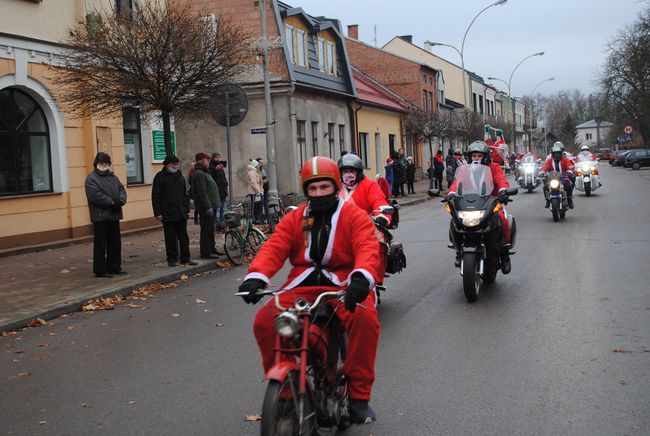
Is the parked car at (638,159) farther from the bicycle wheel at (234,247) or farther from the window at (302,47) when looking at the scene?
the bicycle wheel at (234,247)

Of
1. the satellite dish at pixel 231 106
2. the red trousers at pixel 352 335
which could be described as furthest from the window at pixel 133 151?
the red trousers at pixel 352 335

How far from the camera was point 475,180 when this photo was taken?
913 centimetres

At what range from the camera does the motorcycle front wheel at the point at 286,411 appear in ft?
11.6

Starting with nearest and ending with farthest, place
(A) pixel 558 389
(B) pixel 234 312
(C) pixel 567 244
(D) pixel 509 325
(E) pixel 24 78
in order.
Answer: (A) pixel 558 389 < (D) pixel 509 325 < (B) pixel 234 312 < (C) pixel 567 244 < (E) pixel 24 78

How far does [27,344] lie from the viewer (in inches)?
298

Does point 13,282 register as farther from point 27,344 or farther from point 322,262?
point 322,262

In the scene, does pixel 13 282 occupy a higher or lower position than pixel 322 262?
lower

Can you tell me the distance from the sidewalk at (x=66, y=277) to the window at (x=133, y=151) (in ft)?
9.78

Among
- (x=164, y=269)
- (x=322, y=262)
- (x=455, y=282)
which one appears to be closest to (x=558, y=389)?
(x=322, y=262)

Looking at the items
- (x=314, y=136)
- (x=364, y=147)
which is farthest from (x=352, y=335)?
(x=364, y=147)

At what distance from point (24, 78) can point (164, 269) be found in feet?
18.9

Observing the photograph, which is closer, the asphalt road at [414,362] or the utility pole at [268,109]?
the asphalt road at [414,362]

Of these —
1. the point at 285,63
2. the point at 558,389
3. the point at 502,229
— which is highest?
the point at 285,63

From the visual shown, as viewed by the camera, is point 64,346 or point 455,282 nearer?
point 64,346
